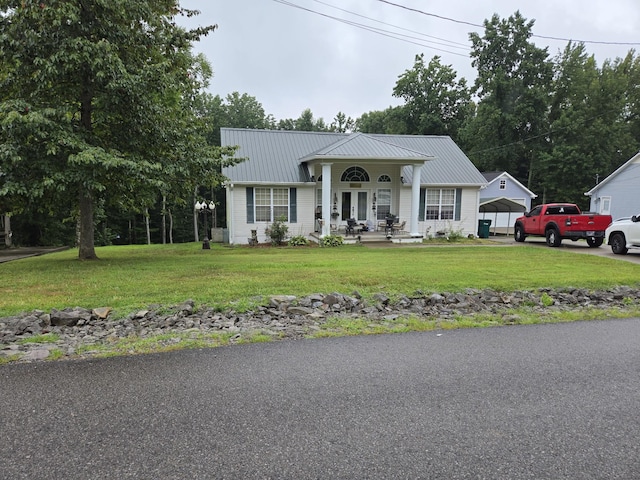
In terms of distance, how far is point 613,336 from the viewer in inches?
205

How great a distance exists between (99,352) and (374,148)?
15900 millimetres

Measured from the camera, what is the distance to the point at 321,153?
17.4m

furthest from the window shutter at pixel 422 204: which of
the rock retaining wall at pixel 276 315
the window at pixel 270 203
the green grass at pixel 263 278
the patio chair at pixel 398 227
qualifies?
the rock retaining wall at pixel 276 315

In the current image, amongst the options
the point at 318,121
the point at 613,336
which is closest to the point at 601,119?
the point at 318,121

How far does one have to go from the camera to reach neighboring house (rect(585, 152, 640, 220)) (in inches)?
1114

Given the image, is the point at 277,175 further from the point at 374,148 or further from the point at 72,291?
the point at 72,291

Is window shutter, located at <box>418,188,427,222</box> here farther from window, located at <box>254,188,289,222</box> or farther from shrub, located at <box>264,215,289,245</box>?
shrub, located at <box>264,215,289,245</box>

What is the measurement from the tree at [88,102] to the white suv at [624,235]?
14118 millimetres

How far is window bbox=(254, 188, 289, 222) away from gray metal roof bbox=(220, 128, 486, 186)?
0.59 metres

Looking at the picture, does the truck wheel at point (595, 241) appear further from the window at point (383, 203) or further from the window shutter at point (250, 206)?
the window shutter at point (250, 206)

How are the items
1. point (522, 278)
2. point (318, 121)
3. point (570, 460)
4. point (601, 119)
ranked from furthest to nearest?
point (318, 121) < point (601, 119) < point (522, 278) < point (570, 460)

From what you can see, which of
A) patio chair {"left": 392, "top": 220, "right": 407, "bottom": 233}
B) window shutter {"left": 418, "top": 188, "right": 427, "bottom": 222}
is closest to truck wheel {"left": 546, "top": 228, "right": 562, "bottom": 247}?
window shutter {"left": 418, "top": 188, "right": 427, "bottom": 222}

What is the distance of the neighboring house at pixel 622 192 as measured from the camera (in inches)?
1114

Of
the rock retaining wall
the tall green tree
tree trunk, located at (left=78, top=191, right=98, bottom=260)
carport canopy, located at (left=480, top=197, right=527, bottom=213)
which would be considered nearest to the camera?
the rock retaining wall
